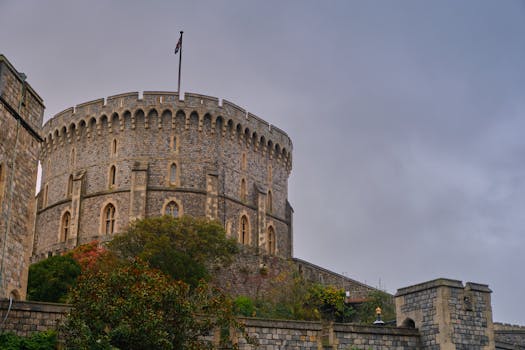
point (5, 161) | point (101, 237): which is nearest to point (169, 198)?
point (101, 237)

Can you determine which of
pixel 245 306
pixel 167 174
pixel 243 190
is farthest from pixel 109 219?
pixel 245 306

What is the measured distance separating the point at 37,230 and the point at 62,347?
3449cm

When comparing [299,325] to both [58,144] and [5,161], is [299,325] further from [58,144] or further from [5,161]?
[58,144]

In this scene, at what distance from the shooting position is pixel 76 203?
49344mm

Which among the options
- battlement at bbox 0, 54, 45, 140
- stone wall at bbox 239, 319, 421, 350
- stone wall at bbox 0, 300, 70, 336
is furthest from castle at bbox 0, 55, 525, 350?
stone wall at bbox 0, 300, 70, 336

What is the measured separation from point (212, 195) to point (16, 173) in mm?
25802

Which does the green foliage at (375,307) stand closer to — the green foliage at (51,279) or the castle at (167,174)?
the castle at (167,174)

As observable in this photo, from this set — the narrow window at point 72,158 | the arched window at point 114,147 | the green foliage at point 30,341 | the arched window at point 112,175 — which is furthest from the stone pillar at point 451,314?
the narrow window at point 72,158

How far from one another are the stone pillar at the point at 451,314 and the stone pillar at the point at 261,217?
2598cm

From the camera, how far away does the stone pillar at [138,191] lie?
47375mm

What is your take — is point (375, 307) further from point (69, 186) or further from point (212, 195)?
point (69, 186)

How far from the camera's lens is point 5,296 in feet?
72.8

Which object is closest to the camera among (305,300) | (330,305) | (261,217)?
(305,300)

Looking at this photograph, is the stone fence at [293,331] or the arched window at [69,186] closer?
the stone fence at [293,331]
